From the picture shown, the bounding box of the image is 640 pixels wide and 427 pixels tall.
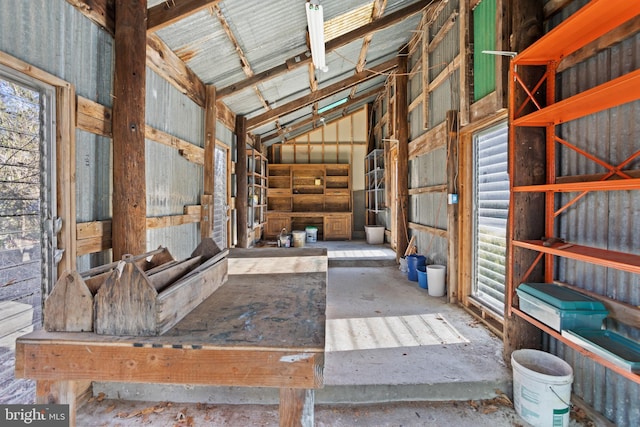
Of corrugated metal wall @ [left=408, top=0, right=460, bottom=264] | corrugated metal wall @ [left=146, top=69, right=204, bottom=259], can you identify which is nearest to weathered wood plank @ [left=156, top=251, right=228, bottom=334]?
corrugated metal wall @ [left=146, top=69, right=204, bottom=259]

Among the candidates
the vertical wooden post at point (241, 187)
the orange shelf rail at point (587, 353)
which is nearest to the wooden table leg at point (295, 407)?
the orange shelf rail at point (587, 353)

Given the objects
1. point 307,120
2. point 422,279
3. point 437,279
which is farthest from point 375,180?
point 437,279

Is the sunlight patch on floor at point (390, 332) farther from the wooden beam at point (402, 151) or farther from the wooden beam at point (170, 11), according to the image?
the wooden beam at point (170, 11)

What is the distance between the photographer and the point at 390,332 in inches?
131

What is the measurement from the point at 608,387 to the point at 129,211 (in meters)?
3.57

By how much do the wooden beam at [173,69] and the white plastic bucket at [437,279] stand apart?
395 centimetres

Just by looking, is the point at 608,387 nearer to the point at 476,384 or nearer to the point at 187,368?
the point at 476,384

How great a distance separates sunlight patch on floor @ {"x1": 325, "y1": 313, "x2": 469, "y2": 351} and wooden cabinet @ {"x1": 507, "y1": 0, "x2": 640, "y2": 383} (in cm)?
86

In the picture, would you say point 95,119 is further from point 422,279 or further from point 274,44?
point 422,279

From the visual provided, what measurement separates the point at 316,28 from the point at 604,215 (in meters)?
2.97

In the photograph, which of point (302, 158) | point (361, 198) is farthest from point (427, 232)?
point (302, 158)

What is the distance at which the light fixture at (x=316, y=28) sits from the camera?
2.90 m

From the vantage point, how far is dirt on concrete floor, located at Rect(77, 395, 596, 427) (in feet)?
7.23

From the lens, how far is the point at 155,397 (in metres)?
2.48
